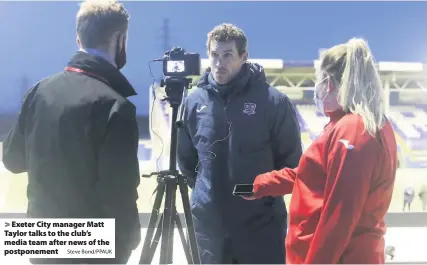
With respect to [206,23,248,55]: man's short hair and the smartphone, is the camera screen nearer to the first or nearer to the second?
[206,23,248,55]: man's short hair

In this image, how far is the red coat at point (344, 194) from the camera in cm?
131

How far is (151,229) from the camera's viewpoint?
6.23ft

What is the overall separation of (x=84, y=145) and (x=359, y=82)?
2.78 ft

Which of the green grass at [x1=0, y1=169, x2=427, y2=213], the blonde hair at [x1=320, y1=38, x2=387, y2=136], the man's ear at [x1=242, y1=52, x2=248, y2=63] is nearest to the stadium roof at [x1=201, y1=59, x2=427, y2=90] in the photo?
the green grass at [x1=0, y1=169, x2=427, y2=213]

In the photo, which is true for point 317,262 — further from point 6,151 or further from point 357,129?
point 6,151

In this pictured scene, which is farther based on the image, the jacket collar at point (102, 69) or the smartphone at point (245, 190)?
the smartphone at point (245, 190)

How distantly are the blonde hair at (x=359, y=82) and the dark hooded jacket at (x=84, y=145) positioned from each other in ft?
2.15

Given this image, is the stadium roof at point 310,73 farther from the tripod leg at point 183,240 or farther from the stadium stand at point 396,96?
the tripod leg at point 183,240

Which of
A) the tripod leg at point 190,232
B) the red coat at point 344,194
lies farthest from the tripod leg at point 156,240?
the red coat at point 344,194

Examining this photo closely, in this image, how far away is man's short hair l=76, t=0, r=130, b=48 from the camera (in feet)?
4.71

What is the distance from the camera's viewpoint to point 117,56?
1512 mm

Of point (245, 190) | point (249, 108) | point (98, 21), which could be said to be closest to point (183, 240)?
point (245, 190)

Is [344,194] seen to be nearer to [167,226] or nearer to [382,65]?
[167,226]

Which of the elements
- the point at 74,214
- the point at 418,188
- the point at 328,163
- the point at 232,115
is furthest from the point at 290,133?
the point at 418,188
